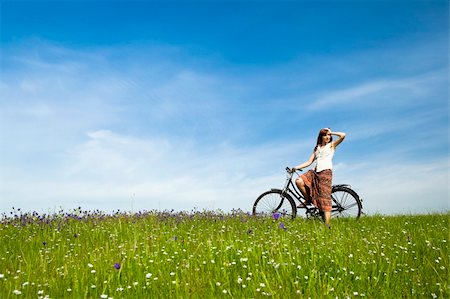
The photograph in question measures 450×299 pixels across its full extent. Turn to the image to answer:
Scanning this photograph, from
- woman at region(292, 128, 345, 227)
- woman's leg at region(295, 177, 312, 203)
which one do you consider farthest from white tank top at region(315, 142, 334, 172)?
woman's leg at region(295, 177, 312, 203)

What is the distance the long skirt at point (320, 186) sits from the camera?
469 inches

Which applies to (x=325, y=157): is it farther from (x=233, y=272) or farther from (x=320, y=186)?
(x=233, y=272)

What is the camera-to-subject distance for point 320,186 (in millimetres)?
12094

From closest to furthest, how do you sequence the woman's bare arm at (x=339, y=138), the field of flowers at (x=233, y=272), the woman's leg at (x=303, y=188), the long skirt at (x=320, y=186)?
the field of flowers at (x=233, y=272), the woman's bare arm at (x=339, y=138), the long skirt at (x=320, y=186), the woman's leg at (x=303, y=188)

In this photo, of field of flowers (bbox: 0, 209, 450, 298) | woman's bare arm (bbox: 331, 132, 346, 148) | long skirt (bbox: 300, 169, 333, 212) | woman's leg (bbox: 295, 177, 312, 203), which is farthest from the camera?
woman's leg (bbox: 295, 177, 312, 203)

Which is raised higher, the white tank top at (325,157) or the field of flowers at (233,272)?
the white tank top at (325,157)

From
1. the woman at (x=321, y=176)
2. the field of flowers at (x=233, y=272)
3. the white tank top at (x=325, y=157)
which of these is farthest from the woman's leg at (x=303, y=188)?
the field of flowers at (x=233, y=272)

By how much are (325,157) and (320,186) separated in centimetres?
93

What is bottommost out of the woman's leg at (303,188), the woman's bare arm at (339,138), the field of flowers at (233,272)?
the field of flowers at (233,272)

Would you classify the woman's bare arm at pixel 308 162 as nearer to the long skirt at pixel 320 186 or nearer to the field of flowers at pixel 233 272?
the long skirt at pixel 320 186

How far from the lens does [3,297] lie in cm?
482

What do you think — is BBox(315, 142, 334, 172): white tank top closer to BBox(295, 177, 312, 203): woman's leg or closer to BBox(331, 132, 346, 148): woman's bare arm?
BBox(331, 132, 346, 148): woman's bare arm

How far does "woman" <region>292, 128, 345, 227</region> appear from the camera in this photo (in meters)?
11.8

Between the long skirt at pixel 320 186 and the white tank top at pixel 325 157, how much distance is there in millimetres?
143
